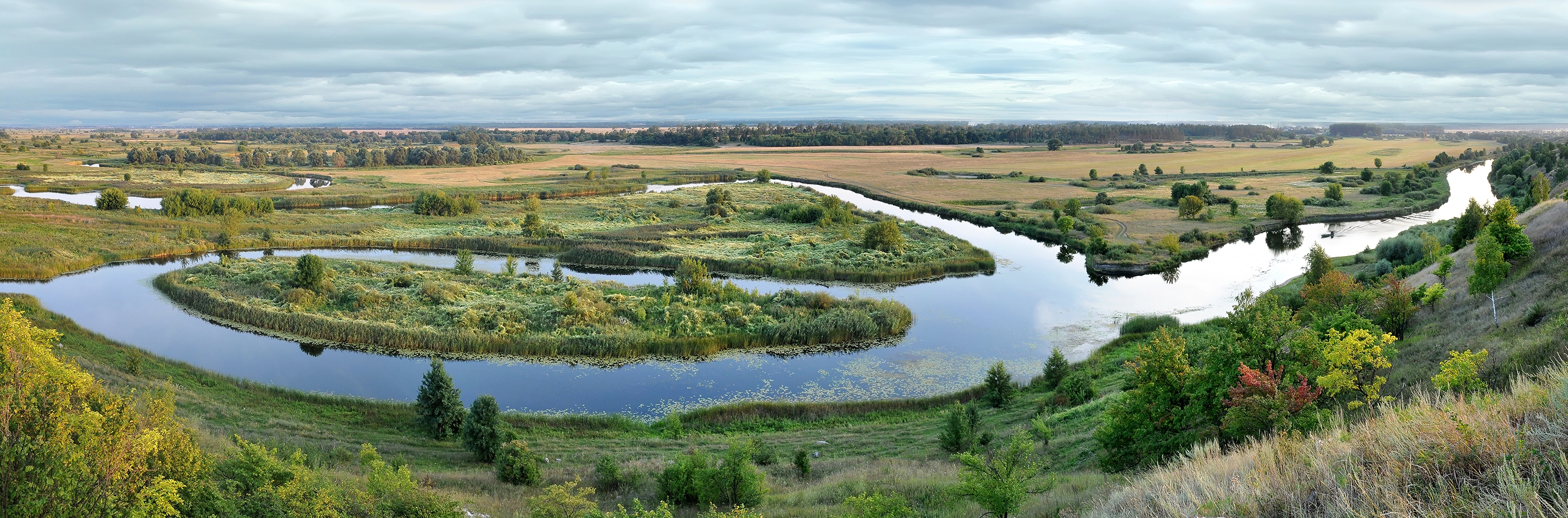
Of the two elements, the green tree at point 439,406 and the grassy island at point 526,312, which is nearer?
the green tree at point 439,406

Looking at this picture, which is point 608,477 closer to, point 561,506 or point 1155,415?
point 561,506

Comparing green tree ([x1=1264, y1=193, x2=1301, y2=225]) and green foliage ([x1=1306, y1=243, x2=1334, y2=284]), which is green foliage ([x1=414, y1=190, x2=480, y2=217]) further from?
green tree ([x1=1264, y1=193, x2=1301, y2=225])

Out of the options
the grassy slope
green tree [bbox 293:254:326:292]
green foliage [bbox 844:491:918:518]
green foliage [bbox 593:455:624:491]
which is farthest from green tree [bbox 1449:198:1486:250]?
green tree [bbox 293:254:326:292]

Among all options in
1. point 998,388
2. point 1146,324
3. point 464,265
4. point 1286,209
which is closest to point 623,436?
point 998,388

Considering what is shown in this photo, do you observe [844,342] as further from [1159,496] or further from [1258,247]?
[1258,247]

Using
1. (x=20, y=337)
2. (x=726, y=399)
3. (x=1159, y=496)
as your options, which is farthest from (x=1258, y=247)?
(x=20, y=337)

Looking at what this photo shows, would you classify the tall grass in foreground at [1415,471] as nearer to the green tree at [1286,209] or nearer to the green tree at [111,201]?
the green tree at [1286,209]

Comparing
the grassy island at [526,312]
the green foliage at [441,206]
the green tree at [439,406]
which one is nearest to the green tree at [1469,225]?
the grassy island at [526,312]
